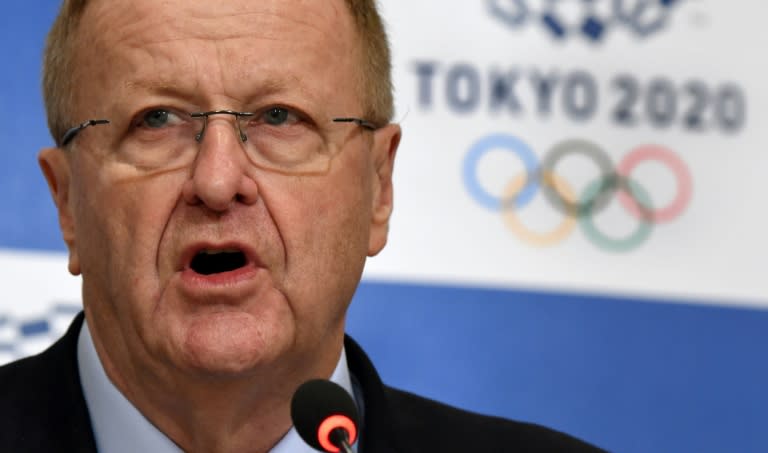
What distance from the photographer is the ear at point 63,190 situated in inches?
85.3

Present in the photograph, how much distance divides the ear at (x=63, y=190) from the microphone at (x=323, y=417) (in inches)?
25.8

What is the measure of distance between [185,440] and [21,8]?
134 cm

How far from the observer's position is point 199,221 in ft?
6.27

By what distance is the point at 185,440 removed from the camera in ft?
6.69

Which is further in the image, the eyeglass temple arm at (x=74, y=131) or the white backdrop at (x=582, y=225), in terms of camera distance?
the white backdrop at (x=582, y=225)

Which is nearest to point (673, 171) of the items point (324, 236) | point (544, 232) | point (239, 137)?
point (544, 232)

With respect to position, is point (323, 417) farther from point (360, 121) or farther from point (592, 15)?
point (592, 15)

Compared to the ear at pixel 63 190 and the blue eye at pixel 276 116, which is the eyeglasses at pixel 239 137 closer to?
the blue eye at pixel 276 116

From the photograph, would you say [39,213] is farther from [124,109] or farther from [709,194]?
[709,194]

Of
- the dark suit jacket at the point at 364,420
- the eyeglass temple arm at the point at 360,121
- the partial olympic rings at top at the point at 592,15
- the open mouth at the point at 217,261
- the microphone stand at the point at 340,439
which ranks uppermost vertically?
the eyeglass temple arm at the point at 360,121

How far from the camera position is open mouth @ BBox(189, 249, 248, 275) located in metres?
1.95

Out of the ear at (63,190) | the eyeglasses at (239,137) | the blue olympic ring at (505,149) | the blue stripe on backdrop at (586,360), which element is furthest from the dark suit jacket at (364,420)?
the blue olympic ring at (505,149)

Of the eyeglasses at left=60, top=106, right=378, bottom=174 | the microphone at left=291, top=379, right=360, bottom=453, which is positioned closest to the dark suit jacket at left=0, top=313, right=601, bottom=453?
the eyeglasses at left=60, top=106, right=378, bottom=174

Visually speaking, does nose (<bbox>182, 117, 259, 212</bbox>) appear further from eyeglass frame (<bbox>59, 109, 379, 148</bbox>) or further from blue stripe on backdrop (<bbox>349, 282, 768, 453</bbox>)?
blue stripe on backdrop (<bbox>349, 282, 768, 453</bbox>)
